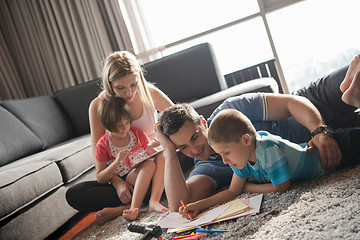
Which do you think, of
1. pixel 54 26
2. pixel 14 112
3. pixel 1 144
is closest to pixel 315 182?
pixel 1 144

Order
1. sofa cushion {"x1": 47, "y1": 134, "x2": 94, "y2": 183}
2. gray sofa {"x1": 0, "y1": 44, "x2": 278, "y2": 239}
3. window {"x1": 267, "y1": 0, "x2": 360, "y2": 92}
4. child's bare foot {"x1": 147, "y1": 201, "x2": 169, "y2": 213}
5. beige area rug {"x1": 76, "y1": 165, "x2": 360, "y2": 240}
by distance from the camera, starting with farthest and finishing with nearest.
Answer: window {"x1": 267, "y1": 0, "x2": 360, "y2": 92}, sofa cushion {"x1": 47, "y1": 134, "x2": 94, "y2": 183}, gray sofa {"x1": 0, "y1": 44, "x2": 278, "y2": 239}, child's bare foot {"x1": 147, "y1": 201, "x2": 169, "y2": 213}, beige area rug {"x1": 76, "y1": 165, "x2": 360, "y2": 240}

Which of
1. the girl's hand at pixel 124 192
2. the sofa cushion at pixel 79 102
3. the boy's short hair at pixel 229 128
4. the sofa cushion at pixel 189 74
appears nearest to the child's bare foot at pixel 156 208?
the girl's hand at pixel 124 192

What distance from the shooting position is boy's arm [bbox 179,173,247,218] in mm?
1402

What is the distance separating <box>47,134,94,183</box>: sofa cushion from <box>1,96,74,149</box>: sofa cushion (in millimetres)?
755

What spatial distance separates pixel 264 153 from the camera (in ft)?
4.32

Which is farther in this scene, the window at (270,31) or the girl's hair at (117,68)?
the window at (270,31)

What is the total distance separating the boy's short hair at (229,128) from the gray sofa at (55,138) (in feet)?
3.13

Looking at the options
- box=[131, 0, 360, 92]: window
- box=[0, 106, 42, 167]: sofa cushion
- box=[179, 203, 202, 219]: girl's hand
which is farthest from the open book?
box=[131, 0, 360, 92]: window

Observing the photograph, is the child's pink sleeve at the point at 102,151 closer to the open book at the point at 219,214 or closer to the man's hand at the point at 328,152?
the open book at the point at 219,214

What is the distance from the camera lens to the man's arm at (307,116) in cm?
137

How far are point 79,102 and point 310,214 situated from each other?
8.78 ft

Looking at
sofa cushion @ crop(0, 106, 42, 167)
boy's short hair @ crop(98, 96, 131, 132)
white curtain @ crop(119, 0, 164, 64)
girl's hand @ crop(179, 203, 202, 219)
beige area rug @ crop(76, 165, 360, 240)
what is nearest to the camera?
beige area rug @ crop(76, 165, 360, 240)

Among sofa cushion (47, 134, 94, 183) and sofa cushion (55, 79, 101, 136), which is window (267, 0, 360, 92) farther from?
sofa cushion (47, 134, 94, 183)

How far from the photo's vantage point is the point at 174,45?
4.31m
